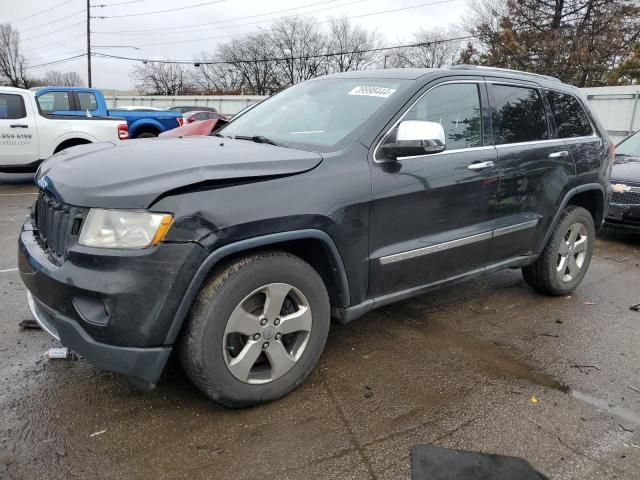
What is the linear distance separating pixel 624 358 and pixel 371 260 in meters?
2.02

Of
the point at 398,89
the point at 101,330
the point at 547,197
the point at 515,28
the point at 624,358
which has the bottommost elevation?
the point at 624,358

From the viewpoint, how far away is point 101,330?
7.47ft

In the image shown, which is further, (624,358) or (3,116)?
(3,116)

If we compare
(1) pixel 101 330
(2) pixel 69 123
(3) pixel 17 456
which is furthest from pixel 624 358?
(2) pixel 69 123

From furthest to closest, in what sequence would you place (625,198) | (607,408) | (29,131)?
(29,131) → (625,198) → (607,408)

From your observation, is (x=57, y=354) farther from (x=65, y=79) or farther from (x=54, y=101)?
(x=65, y=79)

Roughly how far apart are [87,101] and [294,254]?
1142 centimetres

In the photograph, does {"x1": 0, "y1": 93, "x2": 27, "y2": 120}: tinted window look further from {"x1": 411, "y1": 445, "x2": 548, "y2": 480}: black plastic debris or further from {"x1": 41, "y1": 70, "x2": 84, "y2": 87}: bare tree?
{"x1": 41, "y1": 70, "x2": 84, "y2": 87}: bare tree

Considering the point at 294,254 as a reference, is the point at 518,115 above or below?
above

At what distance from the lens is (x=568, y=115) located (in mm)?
4430

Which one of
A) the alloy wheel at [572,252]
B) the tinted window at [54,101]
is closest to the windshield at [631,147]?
the alloy wheel at [572,252]

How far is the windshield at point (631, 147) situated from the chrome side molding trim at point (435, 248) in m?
5.61

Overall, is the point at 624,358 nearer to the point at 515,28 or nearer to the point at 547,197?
Result: the point at 547,197

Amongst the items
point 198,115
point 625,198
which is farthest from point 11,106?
point 198,115
